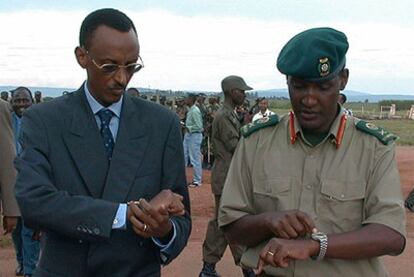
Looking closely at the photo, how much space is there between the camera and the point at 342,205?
7.54 feet

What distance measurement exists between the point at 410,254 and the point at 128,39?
568 cm

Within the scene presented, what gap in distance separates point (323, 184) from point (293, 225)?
0.82ft

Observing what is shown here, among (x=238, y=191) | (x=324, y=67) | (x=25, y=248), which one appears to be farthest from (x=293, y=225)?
(x=25, y=248)

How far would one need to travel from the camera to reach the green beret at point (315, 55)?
7.47ft

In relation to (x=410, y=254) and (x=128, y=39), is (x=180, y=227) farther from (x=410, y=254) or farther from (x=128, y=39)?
(x=410, y=254)

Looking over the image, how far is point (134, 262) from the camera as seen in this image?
2389mm

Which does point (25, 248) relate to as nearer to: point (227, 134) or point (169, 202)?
point (227, 134)

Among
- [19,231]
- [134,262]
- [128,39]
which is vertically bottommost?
[19,231]

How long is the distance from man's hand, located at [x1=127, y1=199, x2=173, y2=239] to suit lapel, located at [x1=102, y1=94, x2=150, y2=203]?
0.17 meters

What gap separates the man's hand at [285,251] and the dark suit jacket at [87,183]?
416mm

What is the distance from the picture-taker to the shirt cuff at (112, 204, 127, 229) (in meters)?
2.21

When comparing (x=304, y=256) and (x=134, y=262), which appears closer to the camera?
(x=304, y=256)

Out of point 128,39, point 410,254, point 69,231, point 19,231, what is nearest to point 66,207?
point 69,231

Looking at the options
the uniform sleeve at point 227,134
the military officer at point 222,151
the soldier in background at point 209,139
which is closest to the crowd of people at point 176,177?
the military officer at point 222,151
